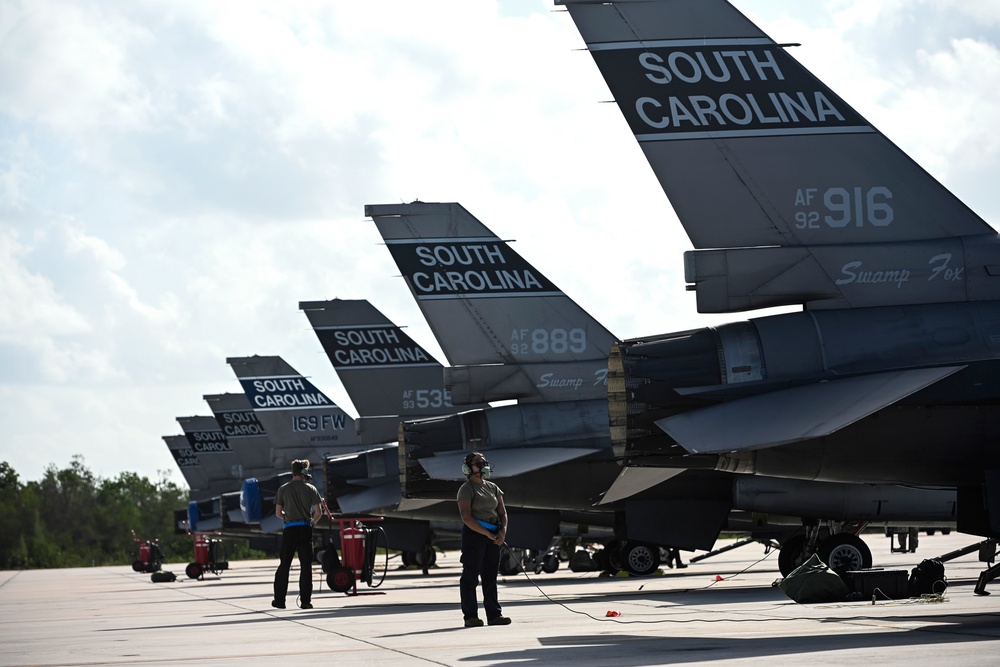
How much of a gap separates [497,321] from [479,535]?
9381 millimetres

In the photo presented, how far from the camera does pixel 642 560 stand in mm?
22719

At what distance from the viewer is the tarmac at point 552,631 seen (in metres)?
9.40

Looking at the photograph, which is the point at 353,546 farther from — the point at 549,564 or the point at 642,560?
the point at 549,564

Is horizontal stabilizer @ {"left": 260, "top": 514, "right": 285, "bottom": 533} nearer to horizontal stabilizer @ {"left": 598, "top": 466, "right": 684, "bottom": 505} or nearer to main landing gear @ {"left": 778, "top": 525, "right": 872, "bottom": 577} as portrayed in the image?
main landing gear @ {"left": 778, "top": 525, "right": 872, "bottom": 577}

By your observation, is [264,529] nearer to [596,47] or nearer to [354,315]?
[354,315]

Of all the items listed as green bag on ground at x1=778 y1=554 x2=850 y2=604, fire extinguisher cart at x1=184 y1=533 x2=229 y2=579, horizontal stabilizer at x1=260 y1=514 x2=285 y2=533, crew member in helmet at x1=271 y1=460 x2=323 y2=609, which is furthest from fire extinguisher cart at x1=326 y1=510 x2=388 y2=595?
fire extinguisher cart at x1=184 y1=533 x2=229 y2=579

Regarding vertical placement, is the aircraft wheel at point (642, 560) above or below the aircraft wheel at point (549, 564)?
above

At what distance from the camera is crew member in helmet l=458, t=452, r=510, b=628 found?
487 inches

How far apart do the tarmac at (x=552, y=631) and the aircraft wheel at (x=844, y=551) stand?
1.13 meters

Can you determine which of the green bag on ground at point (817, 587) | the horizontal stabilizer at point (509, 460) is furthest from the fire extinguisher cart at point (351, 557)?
the green bag on ground at point (817, 587)

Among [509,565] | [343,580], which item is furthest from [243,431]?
[343,580]

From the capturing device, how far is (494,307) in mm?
21688

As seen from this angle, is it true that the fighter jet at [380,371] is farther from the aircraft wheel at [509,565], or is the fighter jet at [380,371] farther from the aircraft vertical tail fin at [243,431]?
the aircraft vertical tail fin at [243,431]

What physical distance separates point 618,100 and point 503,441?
7.90 m
